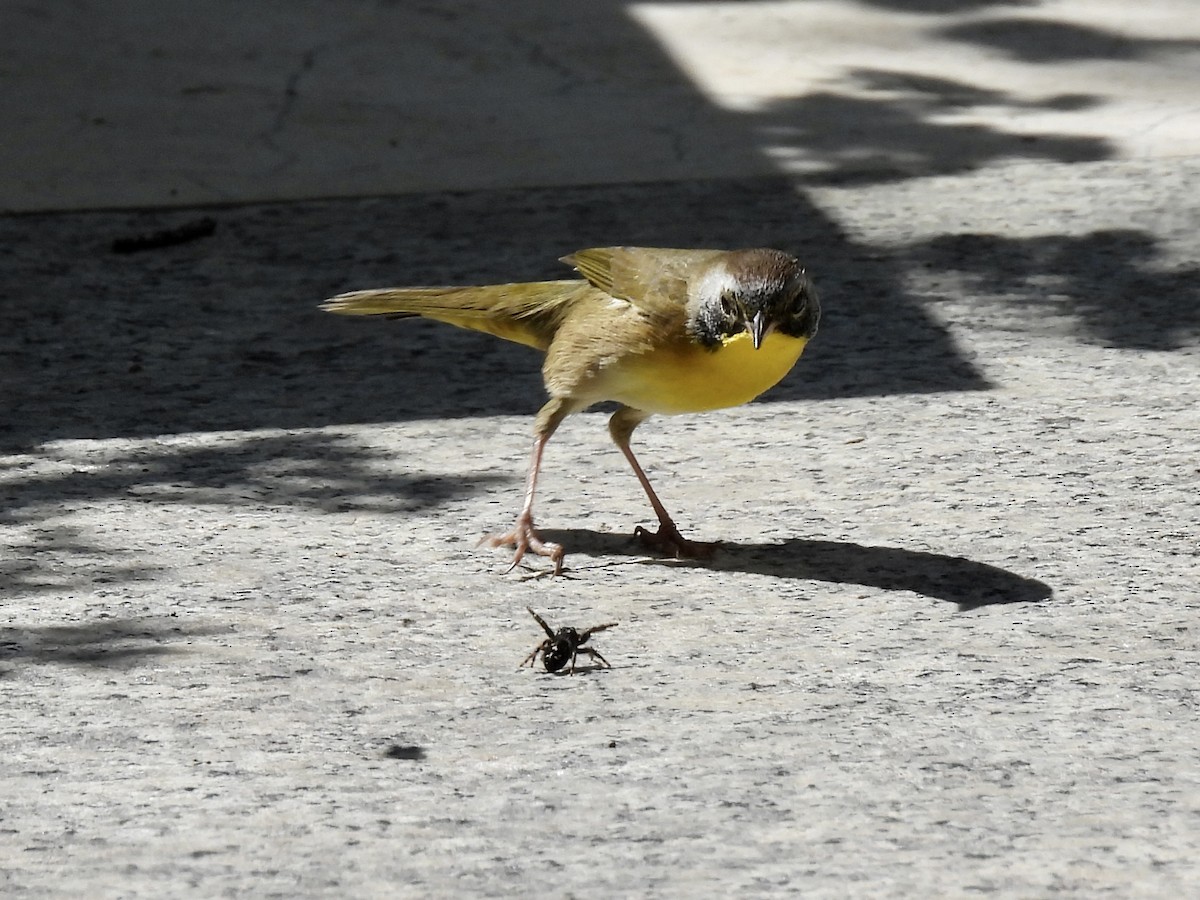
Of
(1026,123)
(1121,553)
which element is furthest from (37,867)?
(1026,123)

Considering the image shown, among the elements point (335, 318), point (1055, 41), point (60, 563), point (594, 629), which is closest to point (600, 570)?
point (594, 629)

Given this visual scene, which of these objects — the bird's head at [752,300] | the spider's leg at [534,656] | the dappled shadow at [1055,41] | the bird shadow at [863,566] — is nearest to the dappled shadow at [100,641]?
Answer: the spider's leg at [534,656]

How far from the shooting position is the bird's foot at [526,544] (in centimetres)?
511

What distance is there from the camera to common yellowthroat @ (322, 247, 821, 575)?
4.63 m

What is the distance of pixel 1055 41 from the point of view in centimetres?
1156

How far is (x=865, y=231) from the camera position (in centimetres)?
834

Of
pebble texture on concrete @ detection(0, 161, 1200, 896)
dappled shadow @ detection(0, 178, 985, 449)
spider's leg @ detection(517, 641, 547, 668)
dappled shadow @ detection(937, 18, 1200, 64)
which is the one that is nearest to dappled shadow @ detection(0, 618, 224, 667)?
pebble texture on concrete @ detection(0, 161, 1200, 896)

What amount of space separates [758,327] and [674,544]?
90cm

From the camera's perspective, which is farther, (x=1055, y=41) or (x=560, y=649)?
(x=1055, y=41)

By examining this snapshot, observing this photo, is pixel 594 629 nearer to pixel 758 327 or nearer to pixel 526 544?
pixel 526 544

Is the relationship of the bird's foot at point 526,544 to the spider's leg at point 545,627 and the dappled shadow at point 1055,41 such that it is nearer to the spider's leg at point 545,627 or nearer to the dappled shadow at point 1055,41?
the spider's leg at point 545,627

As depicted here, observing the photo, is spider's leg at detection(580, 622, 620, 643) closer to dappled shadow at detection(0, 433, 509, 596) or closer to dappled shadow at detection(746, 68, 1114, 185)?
dappled shadow at detection(0, 433, 509, 596)

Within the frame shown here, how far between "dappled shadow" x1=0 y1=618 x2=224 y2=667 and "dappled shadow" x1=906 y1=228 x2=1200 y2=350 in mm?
3740

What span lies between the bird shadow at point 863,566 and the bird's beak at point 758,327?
2.65 feet
